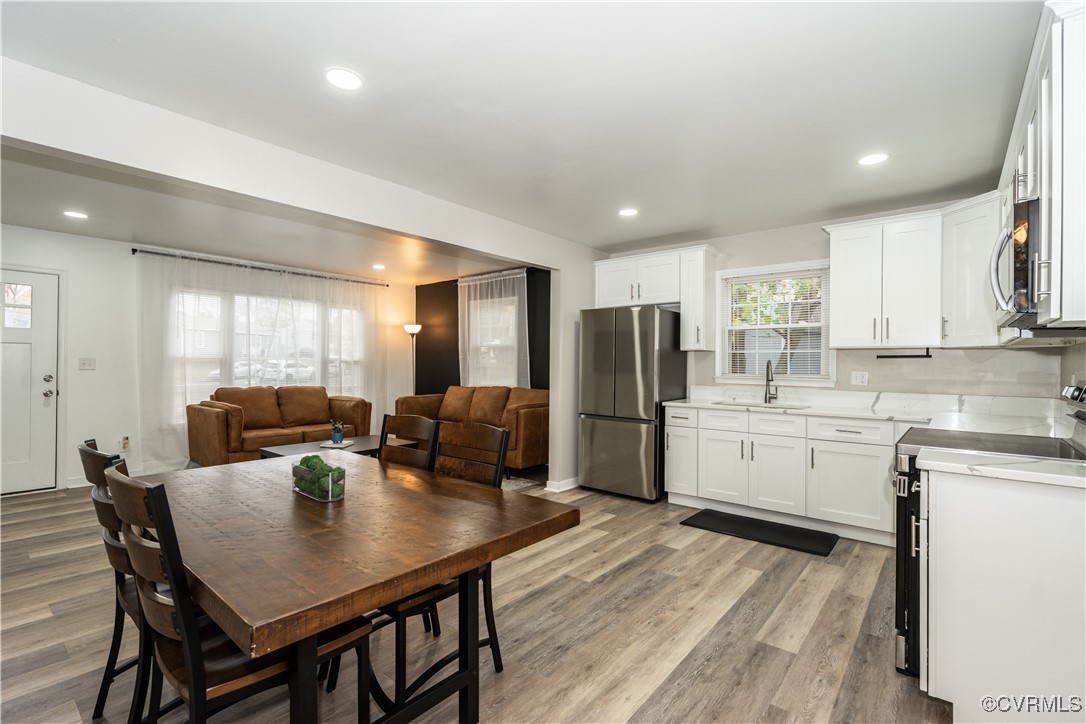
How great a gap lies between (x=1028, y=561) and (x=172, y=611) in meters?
2.36

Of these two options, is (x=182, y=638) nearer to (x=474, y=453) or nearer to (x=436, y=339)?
(x=474, y=453)

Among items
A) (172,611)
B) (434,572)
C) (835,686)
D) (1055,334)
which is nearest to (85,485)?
(172,611)

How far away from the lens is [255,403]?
228 inches

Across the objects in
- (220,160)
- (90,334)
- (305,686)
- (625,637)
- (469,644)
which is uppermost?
(220,160)

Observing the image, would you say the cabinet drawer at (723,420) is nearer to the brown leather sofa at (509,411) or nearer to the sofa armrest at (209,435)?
the brown leather sofa at (509,411)

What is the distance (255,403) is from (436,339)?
2.60m

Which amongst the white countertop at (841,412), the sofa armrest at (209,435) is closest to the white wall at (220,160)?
the white countertop at (841,412)

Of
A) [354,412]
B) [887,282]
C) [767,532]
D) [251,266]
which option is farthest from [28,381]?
[887,282]

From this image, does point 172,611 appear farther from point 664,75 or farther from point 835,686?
point 664,75

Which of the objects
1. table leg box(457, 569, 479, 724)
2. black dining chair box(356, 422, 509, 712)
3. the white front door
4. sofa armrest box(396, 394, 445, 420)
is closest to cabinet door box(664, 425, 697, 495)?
black dining chair box(356, 422, 509, 712)

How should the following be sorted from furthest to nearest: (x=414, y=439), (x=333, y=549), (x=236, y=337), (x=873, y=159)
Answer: (x=236, y=337) < (x=873, y=159) < (x=414, y=439) < (x=333, y=549)

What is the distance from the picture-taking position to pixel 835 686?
1.95 meters

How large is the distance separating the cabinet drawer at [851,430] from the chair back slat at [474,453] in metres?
2.55

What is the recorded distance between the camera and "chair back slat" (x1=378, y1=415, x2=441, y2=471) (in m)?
2.31
